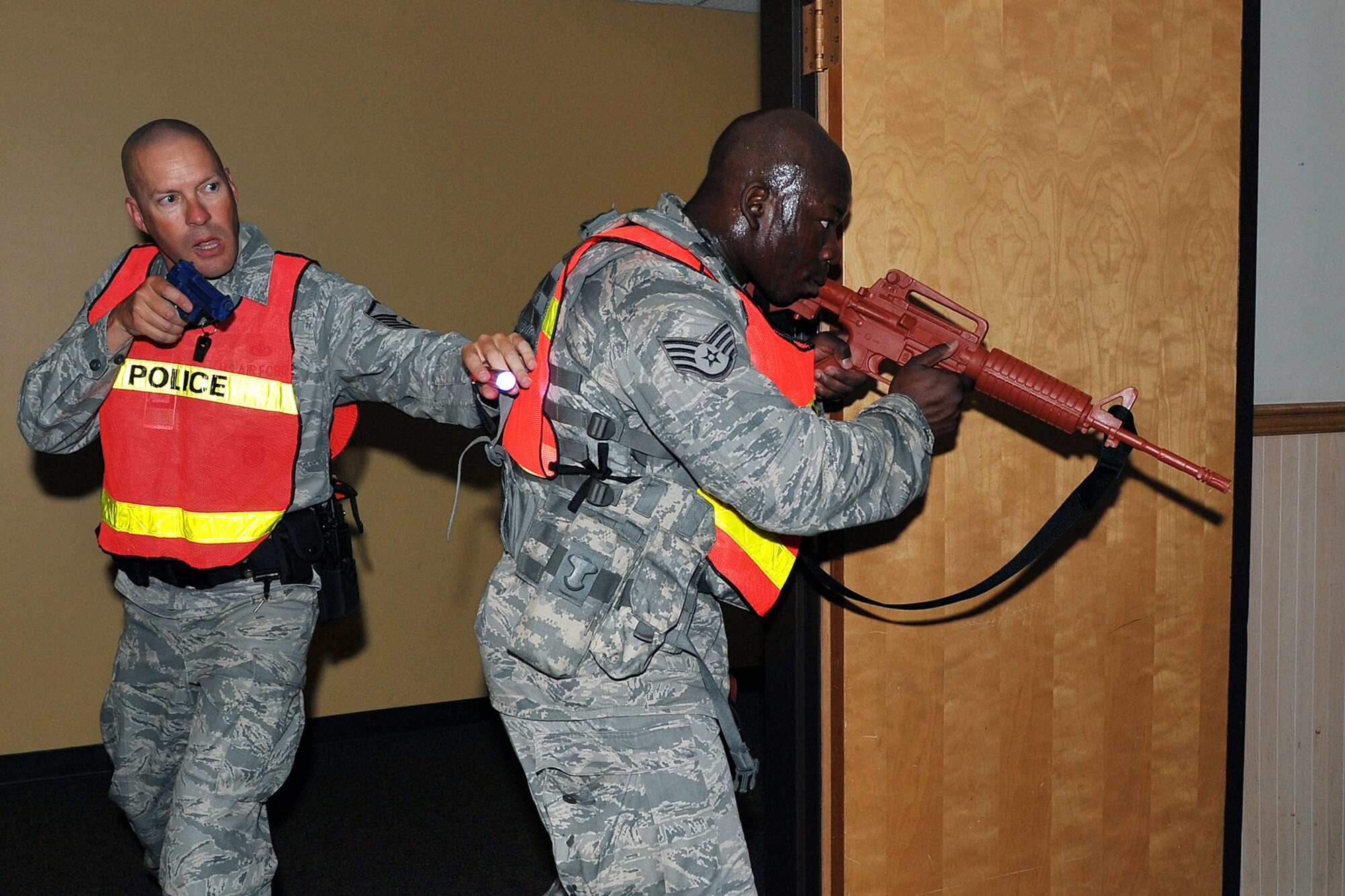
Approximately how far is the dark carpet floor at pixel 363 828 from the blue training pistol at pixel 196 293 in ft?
5.68

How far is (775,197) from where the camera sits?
64.2 inches

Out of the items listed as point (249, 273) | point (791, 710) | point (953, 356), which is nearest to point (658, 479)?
point (953, 356)

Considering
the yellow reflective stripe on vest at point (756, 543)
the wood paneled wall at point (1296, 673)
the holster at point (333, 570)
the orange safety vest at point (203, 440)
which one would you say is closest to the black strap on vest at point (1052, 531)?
the yellow reflective stripe on vest at point (756, 543)

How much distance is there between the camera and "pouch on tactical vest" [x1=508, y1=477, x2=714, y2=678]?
1532 millimetres

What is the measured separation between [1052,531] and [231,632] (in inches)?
63.5

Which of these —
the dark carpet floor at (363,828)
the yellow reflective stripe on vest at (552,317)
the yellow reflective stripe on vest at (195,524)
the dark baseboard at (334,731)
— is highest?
the yellow reflective stripe on vest at (552,317)

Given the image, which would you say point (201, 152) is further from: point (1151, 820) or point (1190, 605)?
point (1151, 820)

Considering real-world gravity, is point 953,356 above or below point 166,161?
below

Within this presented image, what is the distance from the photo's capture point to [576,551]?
5.07 ft

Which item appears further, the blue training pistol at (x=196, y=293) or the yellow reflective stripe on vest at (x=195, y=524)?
the yellow reflective stripe on vest at (x=195, y=524)

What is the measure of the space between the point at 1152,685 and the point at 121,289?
2.41m

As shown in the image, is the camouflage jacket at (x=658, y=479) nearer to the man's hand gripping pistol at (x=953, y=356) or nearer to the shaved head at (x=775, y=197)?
the shaved head at (x=775, y=197)

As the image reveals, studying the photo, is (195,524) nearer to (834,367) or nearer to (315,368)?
(315,368)

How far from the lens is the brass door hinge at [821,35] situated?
197cm
